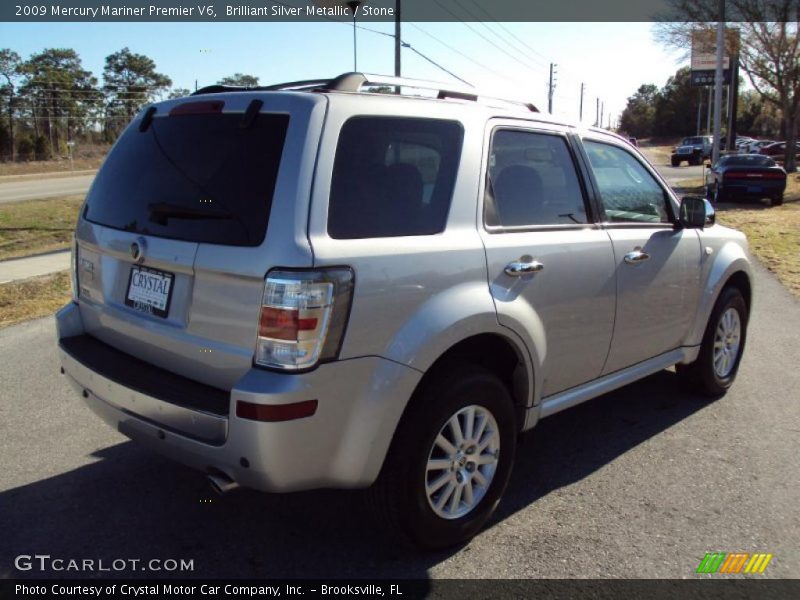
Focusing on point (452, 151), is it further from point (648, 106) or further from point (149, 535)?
point (648, 106)

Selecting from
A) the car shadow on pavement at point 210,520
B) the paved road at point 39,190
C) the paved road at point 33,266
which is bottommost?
the car shadow on pavement at point 210,520

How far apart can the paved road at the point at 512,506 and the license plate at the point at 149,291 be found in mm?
1057

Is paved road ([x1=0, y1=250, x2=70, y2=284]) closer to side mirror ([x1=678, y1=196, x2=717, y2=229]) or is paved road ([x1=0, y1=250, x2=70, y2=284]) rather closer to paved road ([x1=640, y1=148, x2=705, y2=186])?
side mirror ([x1=678, y1=196, x2=717, y2=229])

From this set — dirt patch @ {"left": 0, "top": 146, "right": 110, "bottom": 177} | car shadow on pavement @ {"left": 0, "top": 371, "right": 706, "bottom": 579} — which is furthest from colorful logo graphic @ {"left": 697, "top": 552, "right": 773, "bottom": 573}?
dirt patch @ {"left": 0, "top": 146, "right": 110, "bottom": 177}

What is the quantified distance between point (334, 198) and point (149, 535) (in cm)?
179

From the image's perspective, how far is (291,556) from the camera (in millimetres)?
3125

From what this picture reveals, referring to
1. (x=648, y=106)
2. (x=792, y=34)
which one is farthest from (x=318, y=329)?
(x=648, y=106)

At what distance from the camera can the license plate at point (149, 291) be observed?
299 cm

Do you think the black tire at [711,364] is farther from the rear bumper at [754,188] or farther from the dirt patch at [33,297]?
the rear bumper at [754,188]

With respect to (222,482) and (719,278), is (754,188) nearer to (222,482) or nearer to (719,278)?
(719,278)

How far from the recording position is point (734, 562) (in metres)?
3.14

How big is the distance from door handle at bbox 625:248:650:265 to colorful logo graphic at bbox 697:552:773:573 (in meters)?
1.61

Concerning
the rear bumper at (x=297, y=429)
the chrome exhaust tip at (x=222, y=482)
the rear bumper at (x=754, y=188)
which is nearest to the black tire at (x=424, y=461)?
the rear bumper at (x=297, y=429)

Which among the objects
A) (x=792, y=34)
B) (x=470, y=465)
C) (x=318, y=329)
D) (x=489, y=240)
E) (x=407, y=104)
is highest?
(x=792, y=34)
